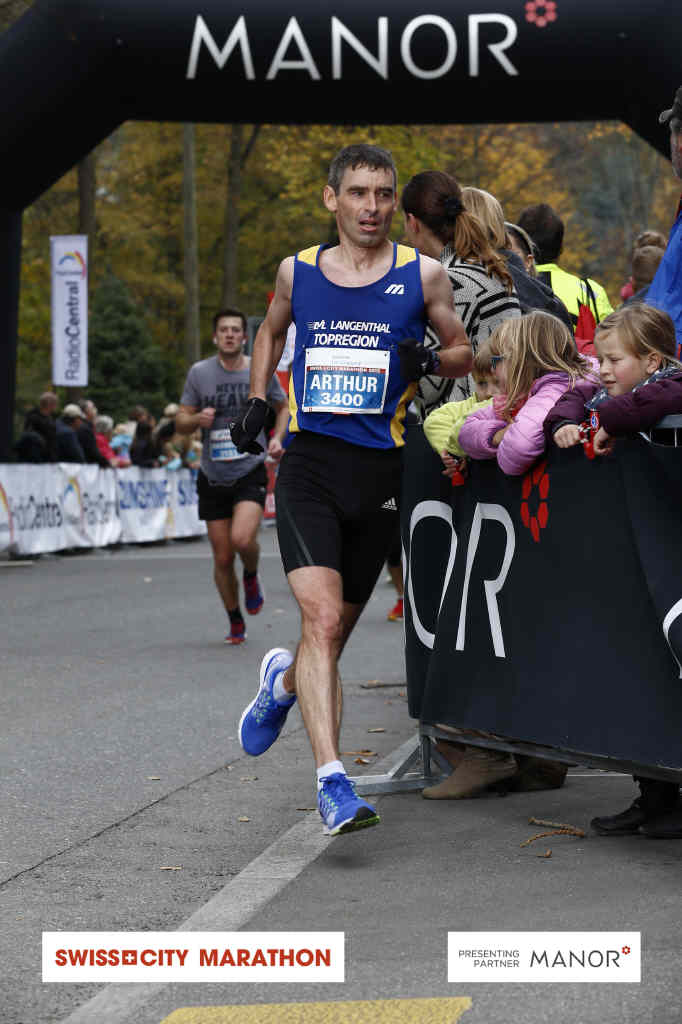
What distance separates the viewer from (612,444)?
530 centimetres

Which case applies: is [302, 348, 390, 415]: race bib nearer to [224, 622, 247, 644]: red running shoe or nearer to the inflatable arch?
[224, 622, 247, 644]: red running shoe

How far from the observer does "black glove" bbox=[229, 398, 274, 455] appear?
611cm

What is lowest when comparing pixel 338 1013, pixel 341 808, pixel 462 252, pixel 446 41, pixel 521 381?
pixel 338 1013

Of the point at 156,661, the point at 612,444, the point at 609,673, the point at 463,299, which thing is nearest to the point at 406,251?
the point at 463,299

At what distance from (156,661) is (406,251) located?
5323 mm

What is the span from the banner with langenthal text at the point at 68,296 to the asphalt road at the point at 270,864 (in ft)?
57.5

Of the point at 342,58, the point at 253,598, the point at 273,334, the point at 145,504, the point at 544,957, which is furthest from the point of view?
the point at 145,504

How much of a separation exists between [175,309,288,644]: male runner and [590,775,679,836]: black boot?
249 inches

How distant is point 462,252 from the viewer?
689cm

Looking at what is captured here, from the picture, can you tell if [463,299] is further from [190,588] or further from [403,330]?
[190,588]

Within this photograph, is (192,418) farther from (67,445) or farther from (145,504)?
(145,504)

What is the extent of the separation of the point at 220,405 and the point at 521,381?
238 inches

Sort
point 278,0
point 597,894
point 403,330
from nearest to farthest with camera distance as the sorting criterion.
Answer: point 597,894, point 403,330, point 278,0

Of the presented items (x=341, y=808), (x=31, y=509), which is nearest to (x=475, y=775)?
(x=341, y=808)
